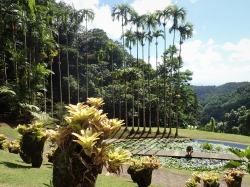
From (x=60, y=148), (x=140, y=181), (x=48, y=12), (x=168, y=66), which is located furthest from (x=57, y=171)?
(x=168, y=66)

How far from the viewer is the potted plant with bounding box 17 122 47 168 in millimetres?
8631

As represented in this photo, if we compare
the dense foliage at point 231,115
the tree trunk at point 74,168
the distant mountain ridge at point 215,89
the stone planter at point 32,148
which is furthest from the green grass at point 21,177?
the distant mountain ridge at point 215,89

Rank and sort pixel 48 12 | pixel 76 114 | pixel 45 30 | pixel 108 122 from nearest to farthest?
pixel 76 114 → pixel 108 122 → pixel 45 30 → pixel 48 12

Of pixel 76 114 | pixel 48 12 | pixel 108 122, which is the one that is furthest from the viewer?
pixel 48 12

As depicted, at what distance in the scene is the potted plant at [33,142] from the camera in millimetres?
8631

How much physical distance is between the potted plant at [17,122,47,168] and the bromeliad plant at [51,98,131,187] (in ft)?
18.5

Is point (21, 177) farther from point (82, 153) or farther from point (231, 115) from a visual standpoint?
point (231, 115)

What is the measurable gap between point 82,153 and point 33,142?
6.19 m

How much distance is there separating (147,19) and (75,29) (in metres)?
15.4

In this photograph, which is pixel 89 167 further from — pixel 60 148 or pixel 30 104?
pixel 30 104

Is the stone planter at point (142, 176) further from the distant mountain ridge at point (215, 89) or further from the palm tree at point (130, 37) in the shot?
the distant mountain ridge at point (215, 89)

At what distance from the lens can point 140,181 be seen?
28.0ft

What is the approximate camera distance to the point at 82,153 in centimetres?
322

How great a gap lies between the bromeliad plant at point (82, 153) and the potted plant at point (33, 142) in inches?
222
